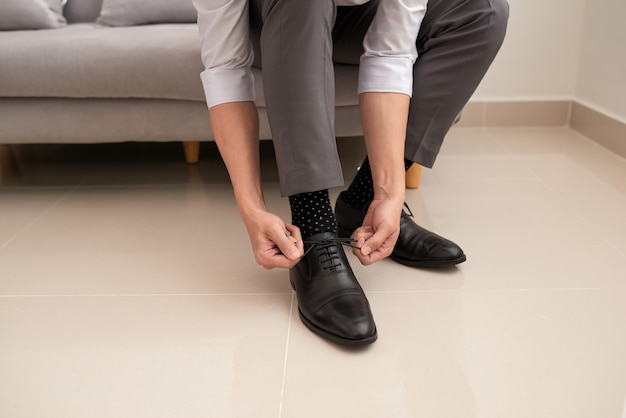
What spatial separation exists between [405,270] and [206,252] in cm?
40

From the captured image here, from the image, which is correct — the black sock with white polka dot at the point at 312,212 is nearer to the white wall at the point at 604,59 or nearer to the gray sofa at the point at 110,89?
the gray sofa at the point at 110,89

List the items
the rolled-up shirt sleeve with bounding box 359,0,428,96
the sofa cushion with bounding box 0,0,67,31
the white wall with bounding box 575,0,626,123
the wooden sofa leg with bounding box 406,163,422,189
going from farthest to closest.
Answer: the white wall with bounding box 575,0,626,123, the sofa cushion with bounding box 0,0,67,31, the wooden sofa leg with bounding box 406,163,422,189, the rolled-up shirt sleeve with bounding box 359,0,428,96

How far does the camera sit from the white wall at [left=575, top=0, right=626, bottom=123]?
1.84 metres

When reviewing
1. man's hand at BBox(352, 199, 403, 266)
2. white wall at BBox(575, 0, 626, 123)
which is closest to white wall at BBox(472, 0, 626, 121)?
white wall at BBox(575, 0, 626, 123)

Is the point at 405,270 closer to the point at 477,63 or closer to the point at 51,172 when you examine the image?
the point at 477,63

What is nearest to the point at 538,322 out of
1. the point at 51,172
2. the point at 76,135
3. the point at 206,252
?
the point at 206,252

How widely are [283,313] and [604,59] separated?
160 centimetres

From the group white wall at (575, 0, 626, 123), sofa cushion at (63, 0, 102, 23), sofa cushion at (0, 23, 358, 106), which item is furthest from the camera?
sofa cushion at (63, 0, 102, 23)

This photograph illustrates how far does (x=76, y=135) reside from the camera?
1439 mm

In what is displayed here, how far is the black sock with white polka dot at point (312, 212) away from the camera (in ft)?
2.97

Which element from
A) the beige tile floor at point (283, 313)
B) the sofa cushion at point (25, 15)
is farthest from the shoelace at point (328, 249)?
the sofa cushion at point (25, 15)

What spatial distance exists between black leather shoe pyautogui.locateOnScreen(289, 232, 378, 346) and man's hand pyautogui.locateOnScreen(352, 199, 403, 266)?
4 cm

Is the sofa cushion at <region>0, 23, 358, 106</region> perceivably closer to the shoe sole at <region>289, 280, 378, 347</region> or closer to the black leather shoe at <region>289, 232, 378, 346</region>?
the black leather shoe at <region>289, 232, 378, 346</region>

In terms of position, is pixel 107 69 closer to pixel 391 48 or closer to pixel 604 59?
pixel 391 48
